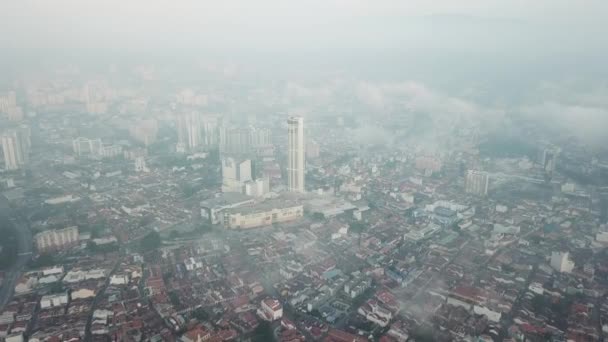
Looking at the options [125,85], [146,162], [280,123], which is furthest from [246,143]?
[125,85]

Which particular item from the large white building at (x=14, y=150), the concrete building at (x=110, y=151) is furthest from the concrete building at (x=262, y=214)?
the large white building at (x=14, y=150)

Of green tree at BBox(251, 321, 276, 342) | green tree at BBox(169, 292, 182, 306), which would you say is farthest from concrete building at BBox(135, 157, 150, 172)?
green tree at BBox(251, 321, 276, 342)

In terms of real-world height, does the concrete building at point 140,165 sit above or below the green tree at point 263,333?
above

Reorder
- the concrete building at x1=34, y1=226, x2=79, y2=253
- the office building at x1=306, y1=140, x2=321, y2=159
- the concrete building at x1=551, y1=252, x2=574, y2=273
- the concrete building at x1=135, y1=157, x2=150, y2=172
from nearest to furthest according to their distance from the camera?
1. the concrete building at x1=551, y1=252, x2=574, y2=273
2. the concrete building at x1=34, y1=226, x2=79, y2=253
3. the concrete building at x1=135, y1=157, x2=150, y2=172
4. the office building at x1=306, y1=140, x2=321, y2=159

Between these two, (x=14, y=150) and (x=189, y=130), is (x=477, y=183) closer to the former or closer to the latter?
(x=189, y=130)

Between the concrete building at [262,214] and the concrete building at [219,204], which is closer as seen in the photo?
the concrete building at [262,214]

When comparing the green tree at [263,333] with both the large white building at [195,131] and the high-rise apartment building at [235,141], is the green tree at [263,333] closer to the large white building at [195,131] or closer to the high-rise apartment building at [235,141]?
the high-rise apartment building at [235,141]

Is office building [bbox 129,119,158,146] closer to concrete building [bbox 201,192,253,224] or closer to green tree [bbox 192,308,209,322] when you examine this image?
concrete building [bbox 201,192,253,224]
